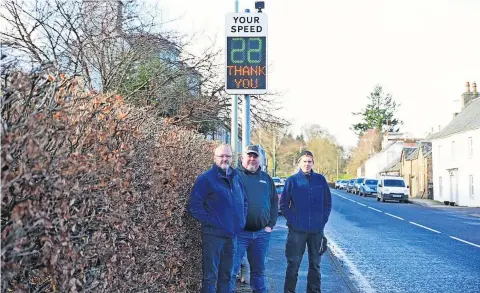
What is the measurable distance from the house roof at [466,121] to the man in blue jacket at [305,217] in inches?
1474

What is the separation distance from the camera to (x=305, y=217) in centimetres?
773

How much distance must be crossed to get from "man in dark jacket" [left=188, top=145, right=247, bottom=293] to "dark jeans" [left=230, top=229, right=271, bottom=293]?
563mm

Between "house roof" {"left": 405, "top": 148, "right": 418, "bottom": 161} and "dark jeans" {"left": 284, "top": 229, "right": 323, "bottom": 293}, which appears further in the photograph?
"house roof" {"left": 405, "top": 148, "right": 418, "bottom": 161}

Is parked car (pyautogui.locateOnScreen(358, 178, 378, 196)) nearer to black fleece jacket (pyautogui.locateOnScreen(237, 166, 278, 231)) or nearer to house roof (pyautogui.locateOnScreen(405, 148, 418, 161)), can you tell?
house roof (pyautogui.locateOnScreen(405, 148, 418, 161))

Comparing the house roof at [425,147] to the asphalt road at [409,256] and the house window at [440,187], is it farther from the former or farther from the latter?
the asphalt road at [409,256]

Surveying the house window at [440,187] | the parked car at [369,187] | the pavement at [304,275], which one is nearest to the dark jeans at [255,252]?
the pavement at [304,275]

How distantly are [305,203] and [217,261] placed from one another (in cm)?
206

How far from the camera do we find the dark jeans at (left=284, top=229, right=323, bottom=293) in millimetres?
7773

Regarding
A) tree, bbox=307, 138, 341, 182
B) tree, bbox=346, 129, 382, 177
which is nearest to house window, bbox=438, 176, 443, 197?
tree, bbox=307, 138, 341, 182

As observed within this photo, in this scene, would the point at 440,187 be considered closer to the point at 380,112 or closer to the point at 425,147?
the point at 425,147

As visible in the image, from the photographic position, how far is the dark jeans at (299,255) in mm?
7773

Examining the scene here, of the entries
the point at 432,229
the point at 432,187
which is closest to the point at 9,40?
the point at 432,229

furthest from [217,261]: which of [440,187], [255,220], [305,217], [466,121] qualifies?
[440,187]

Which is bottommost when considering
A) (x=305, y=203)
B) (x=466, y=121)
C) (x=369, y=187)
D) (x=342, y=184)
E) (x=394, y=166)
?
(x=305, y=203)
